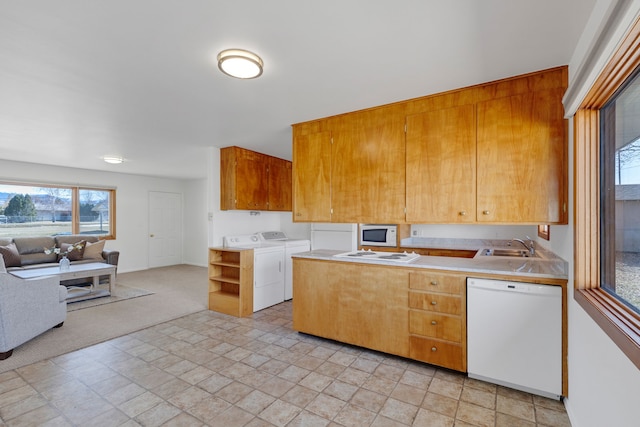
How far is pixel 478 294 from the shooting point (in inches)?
90.9

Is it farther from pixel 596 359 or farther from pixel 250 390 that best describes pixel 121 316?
pixel 596 359

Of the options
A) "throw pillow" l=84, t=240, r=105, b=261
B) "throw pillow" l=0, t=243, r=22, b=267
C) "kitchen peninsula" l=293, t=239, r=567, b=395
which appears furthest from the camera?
"throw pillow" l=84, t=240, r=105, b=261

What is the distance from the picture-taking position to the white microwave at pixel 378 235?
4.95m

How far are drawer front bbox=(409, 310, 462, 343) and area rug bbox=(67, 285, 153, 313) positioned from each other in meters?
4.54

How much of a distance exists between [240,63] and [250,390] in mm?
2382

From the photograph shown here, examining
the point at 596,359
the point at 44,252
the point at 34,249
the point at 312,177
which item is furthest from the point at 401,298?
the point at 34,249

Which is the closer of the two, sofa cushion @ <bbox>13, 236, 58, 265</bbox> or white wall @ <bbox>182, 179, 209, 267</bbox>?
sofa cushion @ <bbox>13, 236, 58, 265</bbox>

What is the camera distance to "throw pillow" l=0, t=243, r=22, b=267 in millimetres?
4766

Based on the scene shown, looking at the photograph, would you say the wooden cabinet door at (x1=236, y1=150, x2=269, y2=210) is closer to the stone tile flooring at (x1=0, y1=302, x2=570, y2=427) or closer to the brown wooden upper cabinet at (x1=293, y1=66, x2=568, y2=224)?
the brown wooden upper cabinet at (x1=293, y1=66, x2=568, y2=224)

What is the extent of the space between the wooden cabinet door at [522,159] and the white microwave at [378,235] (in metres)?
2.52

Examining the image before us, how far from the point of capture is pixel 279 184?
5160mm

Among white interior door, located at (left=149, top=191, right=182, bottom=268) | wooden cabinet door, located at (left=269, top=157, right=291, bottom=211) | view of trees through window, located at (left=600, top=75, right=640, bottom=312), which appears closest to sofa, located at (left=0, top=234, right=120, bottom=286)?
white interior door, located at (left=149, top=191, right=182, bottom=268)

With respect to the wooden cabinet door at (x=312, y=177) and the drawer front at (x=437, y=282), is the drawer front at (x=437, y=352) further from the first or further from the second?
the wooden cabinet door at (x=312, y=177)

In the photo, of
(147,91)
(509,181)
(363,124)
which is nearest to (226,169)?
(147,91)
